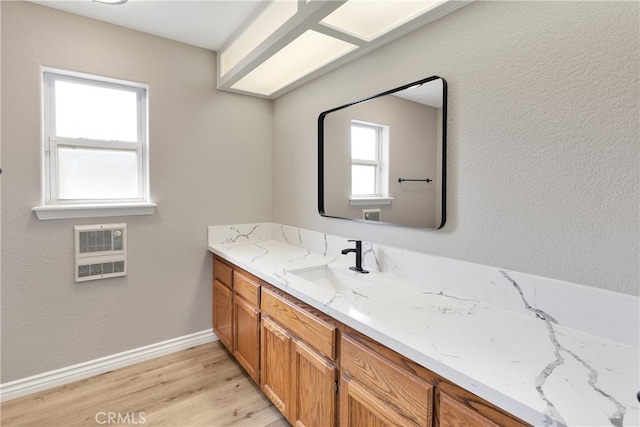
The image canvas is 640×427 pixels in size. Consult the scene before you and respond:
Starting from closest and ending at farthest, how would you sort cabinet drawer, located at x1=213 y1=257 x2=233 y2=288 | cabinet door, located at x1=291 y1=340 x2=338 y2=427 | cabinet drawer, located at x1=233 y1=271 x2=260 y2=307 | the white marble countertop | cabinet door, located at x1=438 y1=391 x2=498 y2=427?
the white marble countertop < cabinet door, located at x1=438 y1=391 x2=498 y2=427 < cabinet door, located at x1=291 y1=340 x2=338 y2=427 < cabinet drawer, located at x1=233 y1=271 x2=260 y2=307 < cabinet drawer, located at x1=213 y1=257 x2=233 y2=288

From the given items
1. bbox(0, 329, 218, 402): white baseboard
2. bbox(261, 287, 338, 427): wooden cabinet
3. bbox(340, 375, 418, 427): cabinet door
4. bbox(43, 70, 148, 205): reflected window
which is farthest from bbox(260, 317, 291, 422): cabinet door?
bbox(43, 70, 148, 205): reflected window

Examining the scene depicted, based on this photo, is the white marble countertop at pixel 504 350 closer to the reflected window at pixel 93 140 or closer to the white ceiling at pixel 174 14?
the reflected window at pixel 93 140

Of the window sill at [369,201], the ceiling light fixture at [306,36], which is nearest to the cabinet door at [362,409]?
the window sill at [369,201]

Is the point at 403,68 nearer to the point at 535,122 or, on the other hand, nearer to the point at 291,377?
the point at 535,122

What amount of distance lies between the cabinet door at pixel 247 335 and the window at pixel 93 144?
1042 mm

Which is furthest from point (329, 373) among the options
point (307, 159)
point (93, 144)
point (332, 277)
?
point (93, 144)

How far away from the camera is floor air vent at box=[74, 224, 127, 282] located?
6.98 ft

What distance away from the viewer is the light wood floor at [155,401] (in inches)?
70.4

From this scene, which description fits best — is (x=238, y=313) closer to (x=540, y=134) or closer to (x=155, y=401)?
(x=155, y=401)

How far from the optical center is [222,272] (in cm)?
245

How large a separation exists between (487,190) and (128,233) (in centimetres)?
235

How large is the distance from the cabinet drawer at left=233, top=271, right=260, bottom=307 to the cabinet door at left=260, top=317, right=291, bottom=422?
154mm

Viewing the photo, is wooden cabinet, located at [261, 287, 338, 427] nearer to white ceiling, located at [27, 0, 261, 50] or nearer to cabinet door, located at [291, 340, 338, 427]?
cabinet door, located at [291, 340, 338, 427]

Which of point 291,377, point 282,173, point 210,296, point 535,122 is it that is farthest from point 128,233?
point 535,122
